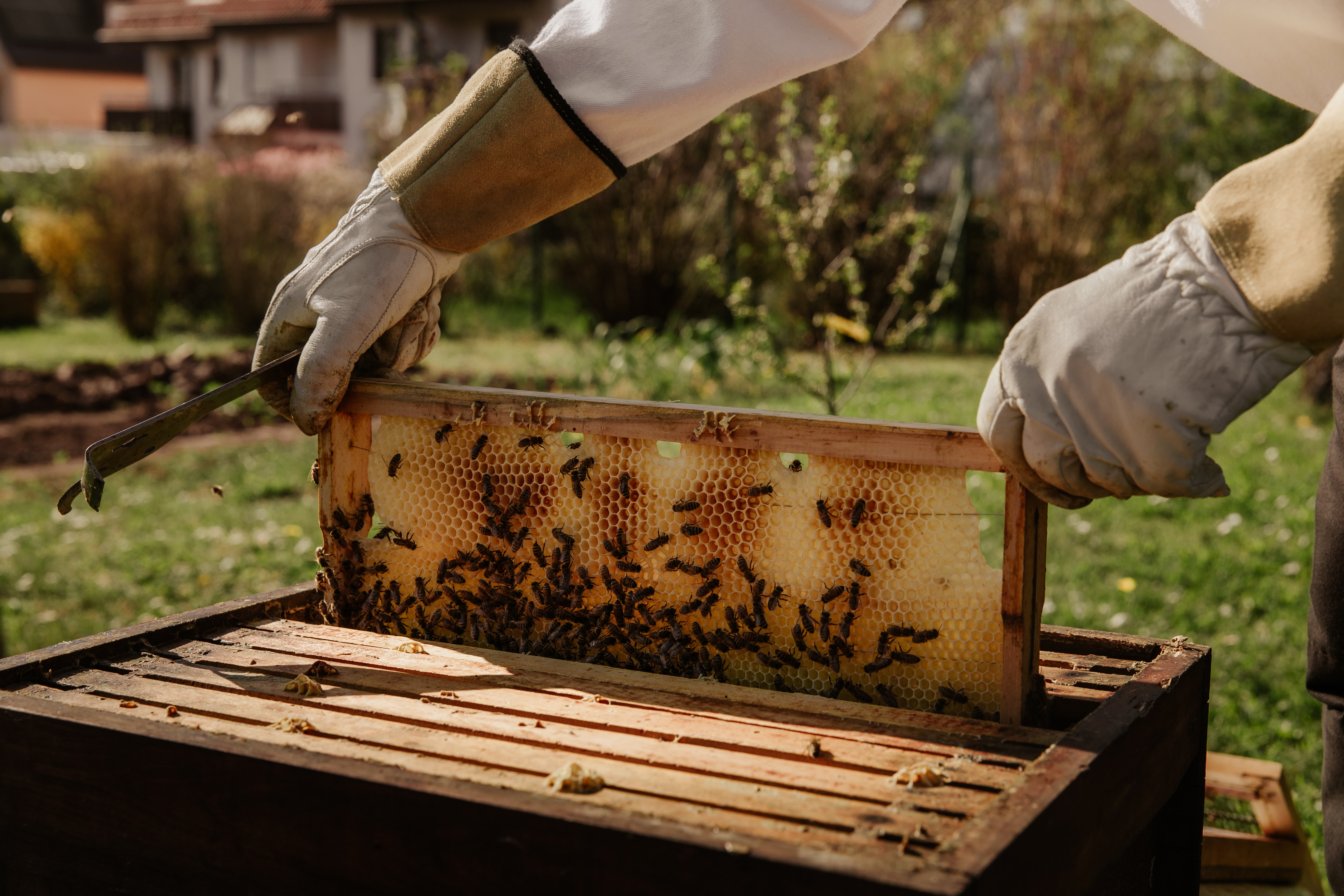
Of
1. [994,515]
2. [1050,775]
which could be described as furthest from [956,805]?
[994,515]

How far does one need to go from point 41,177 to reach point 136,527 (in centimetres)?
1123

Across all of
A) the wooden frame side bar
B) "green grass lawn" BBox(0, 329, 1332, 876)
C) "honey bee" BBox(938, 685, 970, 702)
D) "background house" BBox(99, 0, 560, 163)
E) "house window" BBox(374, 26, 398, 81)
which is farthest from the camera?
"house window" BBox(374, 26, 398, 81)

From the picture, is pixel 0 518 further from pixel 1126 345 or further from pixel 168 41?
pixel 168 41

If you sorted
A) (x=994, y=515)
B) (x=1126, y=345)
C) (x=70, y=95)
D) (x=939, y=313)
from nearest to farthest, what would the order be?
(x=1126, y=345), (x=994, y=515), (x=939, y=313), (x=70, y=95)

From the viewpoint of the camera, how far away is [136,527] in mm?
5508

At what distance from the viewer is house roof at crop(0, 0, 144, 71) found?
35.2 m

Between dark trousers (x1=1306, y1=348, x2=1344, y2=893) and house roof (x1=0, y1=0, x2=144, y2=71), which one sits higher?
house roof (x1=0, y1=0, x2=144, y2=71)

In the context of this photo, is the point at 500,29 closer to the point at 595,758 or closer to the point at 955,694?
the point at 955,694

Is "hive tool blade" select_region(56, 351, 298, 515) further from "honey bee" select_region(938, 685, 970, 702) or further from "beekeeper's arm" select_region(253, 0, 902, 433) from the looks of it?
"honey bee" select_region(938, 685, 970, 702)

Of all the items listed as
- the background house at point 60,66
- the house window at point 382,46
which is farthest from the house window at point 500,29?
the background house at point 60,66

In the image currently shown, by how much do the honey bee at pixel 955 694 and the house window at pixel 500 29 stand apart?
23.7 meters

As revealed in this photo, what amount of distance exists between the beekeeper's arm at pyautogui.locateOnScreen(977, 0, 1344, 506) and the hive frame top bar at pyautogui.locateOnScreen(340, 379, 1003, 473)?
0.86 ft

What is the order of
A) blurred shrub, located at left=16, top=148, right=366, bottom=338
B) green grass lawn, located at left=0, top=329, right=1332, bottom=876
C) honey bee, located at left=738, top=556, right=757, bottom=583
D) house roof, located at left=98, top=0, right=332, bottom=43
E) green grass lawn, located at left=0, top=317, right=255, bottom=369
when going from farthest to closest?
house roof, located at left=98, top=0, right=332, bottom=43
blurred shrub, located at left=16, top=148, right=366, bottom=338
green grass lawn, located at left=0, top=317, right=255, bottom=369
green grass lawn, located at left=0, top=329, right=1332, bottom=876
honey bee, located at left=738, top=556, right=757, bottom=583

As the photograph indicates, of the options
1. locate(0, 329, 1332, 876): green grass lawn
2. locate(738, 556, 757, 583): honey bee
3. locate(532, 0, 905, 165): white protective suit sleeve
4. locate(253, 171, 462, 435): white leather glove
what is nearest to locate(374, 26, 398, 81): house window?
locate(0, 329, 1332, 876): green grass lawn
